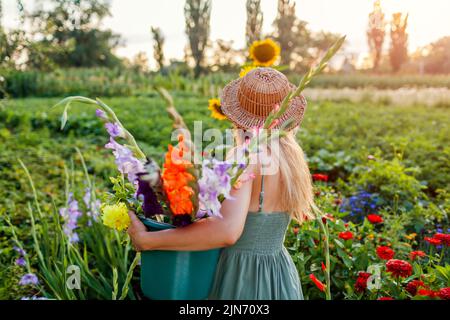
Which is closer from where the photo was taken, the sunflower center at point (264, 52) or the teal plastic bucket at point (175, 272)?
the teal plastic bucket at point (175, 272)

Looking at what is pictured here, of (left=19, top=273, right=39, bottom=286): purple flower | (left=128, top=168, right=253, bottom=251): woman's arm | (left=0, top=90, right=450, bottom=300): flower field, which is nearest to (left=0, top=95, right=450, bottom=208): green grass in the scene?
(left=0, top=90, right=450, bottom=300): flower field

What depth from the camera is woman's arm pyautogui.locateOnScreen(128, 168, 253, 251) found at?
1.13 m

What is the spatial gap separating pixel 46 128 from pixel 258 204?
6.33 meters

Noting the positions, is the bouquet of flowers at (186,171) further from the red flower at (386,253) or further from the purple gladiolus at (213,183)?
the red flower at (386,253)

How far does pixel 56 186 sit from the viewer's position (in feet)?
14.7

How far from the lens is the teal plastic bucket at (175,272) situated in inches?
46.0

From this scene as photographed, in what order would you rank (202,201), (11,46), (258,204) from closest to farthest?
(202,201)
(258,204)
(11,46)

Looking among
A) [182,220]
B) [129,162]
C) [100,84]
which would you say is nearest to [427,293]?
[182,220]

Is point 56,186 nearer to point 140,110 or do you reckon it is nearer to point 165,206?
point 165,206

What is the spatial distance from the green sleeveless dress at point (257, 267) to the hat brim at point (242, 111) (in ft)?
0.76

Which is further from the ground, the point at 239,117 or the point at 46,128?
the point at 239,117

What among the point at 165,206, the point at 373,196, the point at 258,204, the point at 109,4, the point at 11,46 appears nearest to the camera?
the point at 165,206

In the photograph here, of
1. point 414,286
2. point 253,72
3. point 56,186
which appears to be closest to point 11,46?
point 56,186

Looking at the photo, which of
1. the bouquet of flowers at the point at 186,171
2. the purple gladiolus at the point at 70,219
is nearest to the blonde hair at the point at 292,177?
the bouquet of flowers at the point at 186,171
